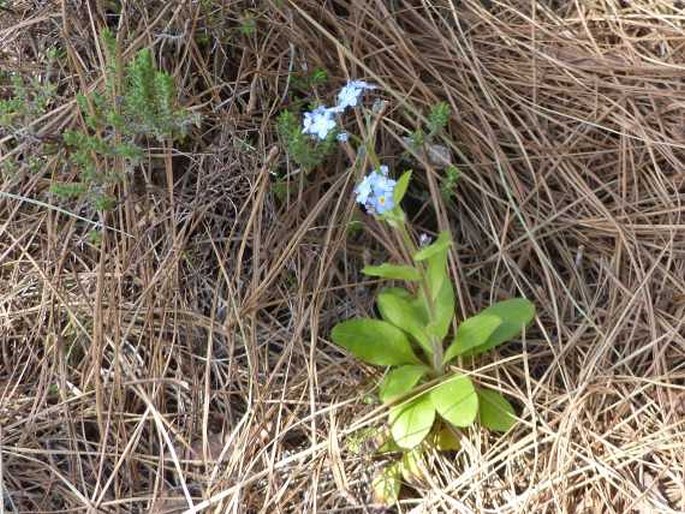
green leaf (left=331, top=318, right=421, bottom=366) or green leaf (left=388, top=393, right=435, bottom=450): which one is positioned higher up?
green leaf (left=331, top=318, right=421, bottom=366)

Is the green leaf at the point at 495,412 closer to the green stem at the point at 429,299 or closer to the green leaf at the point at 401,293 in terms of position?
the green stem at the point at 429,299

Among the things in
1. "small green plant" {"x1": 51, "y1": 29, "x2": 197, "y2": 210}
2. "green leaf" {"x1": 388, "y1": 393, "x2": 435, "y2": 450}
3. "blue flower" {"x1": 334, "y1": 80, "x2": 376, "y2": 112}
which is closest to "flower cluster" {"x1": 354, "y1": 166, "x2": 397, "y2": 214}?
"blue flower" {"x1": 334, "y1": 80, "x2": 376, "y2": 112}

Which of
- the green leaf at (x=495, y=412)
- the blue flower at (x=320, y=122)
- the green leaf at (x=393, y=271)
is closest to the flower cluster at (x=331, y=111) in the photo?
the blue flower at (x=320, y=122)

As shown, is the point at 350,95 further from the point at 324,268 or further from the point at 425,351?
the point at 425,351

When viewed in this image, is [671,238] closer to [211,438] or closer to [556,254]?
[556,254]

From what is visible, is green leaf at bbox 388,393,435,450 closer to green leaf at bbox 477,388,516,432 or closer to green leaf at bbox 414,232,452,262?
green leaf at bbox 477,388,516,432

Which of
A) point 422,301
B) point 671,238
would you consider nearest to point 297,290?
point 422,301
